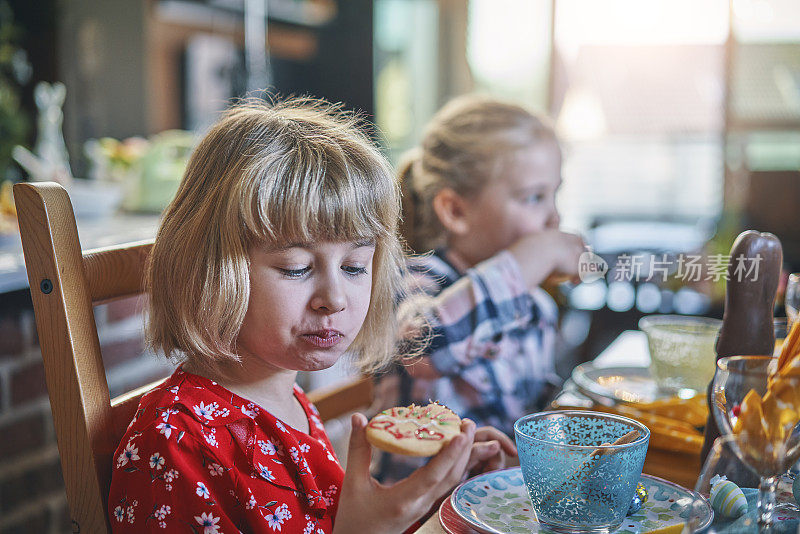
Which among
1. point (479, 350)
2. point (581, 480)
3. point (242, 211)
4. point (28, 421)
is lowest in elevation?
point (28, 421)

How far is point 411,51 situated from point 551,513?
13.2 feet

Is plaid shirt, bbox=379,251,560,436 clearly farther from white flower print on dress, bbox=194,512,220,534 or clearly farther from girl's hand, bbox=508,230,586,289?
white flower print on dress, bbox=194,512,220,534

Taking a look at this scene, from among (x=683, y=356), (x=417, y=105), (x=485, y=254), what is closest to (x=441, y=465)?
(x=683, y=356)

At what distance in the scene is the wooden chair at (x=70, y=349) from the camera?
2.26 ft

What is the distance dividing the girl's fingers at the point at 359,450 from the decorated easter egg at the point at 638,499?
22 centimetres

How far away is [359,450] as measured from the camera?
2.11 ft

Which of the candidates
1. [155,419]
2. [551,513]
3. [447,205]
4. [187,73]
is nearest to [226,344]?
[155,419]

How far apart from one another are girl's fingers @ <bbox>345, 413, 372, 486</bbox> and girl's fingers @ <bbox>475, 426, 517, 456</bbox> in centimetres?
25

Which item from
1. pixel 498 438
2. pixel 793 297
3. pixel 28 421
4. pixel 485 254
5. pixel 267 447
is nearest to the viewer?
pixel 267 447

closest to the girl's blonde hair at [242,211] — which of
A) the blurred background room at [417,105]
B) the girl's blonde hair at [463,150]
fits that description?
the girl's blonde hair at [463,150]

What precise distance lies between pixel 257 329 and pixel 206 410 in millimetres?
88

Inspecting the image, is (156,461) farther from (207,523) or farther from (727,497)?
(727,497)

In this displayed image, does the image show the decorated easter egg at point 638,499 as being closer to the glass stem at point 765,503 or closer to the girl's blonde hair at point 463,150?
the glass stem at point 765,503

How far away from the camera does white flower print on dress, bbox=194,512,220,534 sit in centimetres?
65
